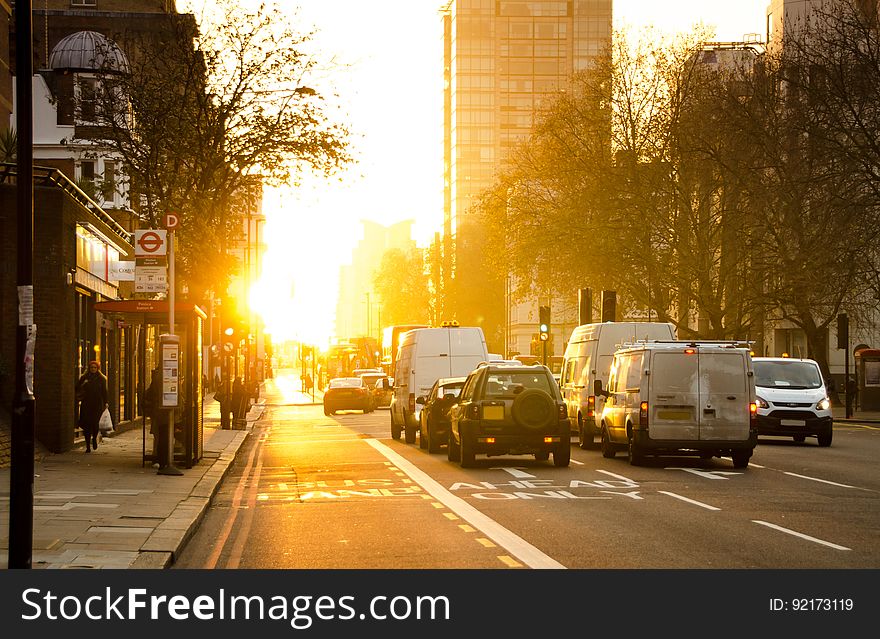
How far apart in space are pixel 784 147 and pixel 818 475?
92.6 feet

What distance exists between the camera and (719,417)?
23.5 meters

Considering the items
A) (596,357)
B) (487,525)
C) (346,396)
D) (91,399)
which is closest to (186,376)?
(91,399)

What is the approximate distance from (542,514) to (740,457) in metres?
8.74

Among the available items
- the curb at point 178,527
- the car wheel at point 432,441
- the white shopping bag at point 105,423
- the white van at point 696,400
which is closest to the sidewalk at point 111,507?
the curb at point 178,527

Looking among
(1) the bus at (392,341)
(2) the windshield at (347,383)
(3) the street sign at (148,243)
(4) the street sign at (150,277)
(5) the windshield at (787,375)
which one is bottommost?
(2) the windshield at (347,383)

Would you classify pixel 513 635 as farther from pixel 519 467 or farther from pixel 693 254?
pixel 693 254

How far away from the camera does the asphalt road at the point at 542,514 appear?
40.5ft

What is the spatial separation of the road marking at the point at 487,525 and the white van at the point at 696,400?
4011 mm

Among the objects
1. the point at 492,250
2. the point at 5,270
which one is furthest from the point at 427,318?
the point at 5,270

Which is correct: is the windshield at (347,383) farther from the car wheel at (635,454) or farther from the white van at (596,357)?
the car wheel at (635,454)

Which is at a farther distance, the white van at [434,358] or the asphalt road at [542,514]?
the white van at [434,358]

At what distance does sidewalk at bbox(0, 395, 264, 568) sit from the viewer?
12.1m

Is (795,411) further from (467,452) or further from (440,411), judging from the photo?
(467,452)

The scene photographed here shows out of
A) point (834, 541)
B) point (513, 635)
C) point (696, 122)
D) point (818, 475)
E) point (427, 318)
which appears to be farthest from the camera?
point (427, 318)
